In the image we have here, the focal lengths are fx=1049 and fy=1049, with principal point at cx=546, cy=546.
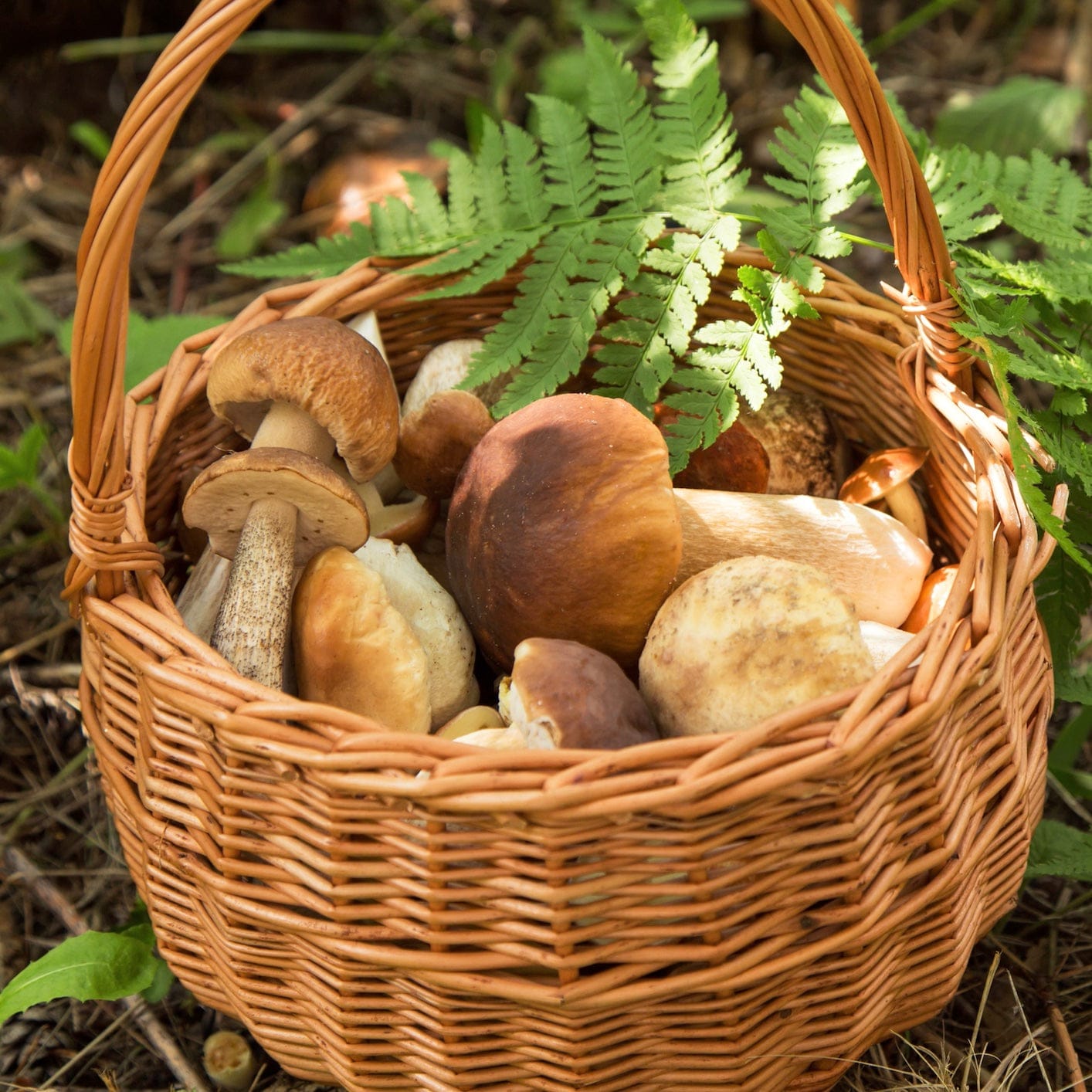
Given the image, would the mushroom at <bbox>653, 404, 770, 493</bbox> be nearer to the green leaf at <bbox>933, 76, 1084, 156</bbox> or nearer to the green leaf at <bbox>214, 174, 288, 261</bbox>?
the green leaf at <bbox>933, 76, 1084, 156</bbox>

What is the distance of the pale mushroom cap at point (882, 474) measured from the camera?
1.76 metres

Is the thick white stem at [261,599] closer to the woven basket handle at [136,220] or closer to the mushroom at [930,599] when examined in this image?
the woven basket handle at [136,220]

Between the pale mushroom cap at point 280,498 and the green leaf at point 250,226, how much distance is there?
186cm

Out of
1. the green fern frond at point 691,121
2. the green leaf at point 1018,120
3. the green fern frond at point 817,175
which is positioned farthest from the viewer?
the green leaf at point 1018,120

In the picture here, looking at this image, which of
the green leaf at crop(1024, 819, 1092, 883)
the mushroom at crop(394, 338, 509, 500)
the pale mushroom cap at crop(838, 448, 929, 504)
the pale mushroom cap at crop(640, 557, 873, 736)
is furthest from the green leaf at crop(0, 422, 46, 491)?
the green leaf at crop(1024, 819, 1092, 883)

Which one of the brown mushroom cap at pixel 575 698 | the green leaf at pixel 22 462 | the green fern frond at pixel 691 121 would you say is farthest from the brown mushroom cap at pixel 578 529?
the green leaf at pixel 22 462

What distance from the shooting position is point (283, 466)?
145 cm

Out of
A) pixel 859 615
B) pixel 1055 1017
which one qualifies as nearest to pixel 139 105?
pixel 859 615

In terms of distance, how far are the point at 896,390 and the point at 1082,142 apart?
2.22 meters

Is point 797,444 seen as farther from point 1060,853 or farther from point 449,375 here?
point 1060,853

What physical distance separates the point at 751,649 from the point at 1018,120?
2377mm

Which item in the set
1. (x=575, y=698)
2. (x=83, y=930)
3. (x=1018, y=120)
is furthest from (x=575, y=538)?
(x=1018, y=120)

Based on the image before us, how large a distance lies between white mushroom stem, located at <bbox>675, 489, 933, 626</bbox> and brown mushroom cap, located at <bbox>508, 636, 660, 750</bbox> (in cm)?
37

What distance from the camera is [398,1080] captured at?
1.41m
